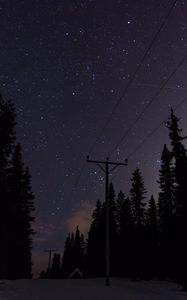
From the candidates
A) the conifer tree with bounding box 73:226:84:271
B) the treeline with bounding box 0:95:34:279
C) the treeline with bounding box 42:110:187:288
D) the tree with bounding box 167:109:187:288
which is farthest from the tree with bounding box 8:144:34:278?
the conifer tree with bounding box 73:226:84:271

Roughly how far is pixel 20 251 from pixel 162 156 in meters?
22.9

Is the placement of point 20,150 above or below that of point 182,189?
above

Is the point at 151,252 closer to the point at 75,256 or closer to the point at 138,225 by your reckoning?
the point at 138,225

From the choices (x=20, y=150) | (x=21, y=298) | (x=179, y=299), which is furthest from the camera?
(x=20, y=150)

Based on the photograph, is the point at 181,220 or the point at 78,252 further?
the point at 78,252

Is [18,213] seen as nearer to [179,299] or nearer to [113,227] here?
[113,227]

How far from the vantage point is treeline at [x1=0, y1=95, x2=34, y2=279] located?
39000mm

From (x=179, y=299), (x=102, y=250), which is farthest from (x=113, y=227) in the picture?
(x=179, y=299)

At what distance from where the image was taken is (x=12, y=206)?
51938 mm

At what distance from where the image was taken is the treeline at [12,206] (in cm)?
3900

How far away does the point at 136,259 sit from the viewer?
47406 millimetres

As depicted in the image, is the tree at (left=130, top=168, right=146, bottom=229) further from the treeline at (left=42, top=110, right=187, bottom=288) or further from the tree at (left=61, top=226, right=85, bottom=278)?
the tree at (left=61, top=226, right=85, bottom=278)

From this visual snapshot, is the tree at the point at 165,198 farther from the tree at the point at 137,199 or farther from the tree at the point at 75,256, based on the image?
the tree at the point at 75,256

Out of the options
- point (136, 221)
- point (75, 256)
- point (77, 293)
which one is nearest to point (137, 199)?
point (136, 221)
